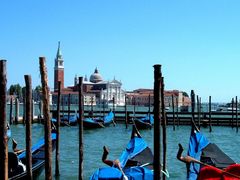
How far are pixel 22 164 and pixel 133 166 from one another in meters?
1.91

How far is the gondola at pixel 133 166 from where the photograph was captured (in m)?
6.29

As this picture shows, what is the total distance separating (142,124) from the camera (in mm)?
22125

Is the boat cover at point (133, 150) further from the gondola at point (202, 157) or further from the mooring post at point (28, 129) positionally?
the mooring post at point (28, 129)

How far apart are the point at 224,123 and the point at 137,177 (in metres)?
17.9

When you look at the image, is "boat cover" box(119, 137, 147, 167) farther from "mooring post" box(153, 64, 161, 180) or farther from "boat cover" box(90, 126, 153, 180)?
"mooring post" box(153, 64, 161, 180)

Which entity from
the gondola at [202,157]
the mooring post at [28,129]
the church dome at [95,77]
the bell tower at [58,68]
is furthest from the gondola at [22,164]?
the church dome at [95,77]

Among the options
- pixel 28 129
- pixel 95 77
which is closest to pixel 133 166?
pixel 28 129

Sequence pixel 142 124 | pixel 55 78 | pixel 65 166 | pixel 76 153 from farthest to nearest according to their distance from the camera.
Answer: pixel 55 78, pixel 142 124, pixel 76 153, pixel 65 166

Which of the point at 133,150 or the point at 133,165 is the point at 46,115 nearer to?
the point at 133,165

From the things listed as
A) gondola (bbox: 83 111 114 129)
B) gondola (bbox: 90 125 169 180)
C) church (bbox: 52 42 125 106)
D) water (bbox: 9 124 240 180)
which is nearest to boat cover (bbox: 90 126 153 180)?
gondola (bbox: 90 125 169 180)

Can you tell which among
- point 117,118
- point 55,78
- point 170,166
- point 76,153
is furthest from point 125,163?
point 55,78

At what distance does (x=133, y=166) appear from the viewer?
7.54m

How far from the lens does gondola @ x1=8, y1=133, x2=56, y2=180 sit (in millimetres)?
7285

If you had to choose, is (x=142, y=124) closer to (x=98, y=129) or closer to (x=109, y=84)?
(x=98, y=129)
